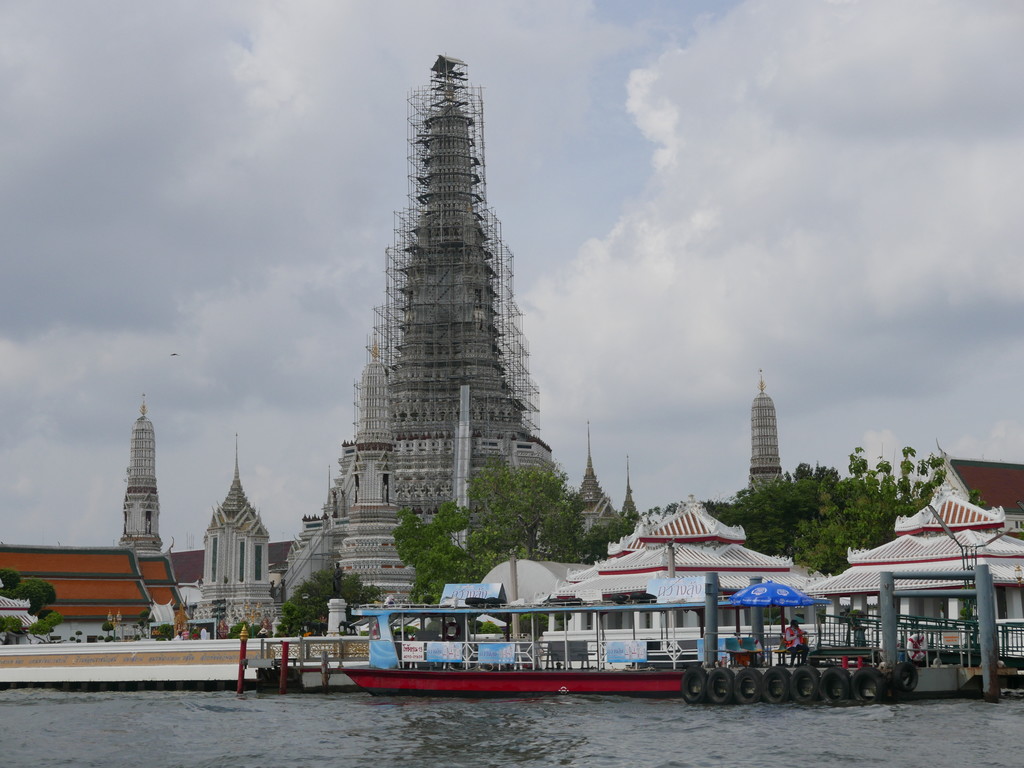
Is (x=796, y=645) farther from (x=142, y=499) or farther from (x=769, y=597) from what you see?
(x=142, y=499)

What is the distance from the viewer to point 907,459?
5684 cm

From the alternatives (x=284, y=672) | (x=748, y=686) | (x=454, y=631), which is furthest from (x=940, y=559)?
(x=284, y=672)

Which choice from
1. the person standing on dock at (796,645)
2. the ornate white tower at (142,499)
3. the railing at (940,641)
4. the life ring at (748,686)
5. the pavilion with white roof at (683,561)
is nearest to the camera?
the life ring at (748,686)

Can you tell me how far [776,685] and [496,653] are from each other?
28.8ft

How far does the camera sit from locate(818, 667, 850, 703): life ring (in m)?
32.1

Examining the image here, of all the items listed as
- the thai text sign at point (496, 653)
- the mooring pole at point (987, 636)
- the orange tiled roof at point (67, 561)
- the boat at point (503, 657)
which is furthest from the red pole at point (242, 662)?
the orange tiled roof at point (67, 561)

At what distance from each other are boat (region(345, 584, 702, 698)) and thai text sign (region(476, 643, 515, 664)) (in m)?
0.03

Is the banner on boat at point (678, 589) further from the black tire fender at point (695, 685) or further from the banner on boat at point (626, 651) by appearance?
the black tire fender at point (695, 685)

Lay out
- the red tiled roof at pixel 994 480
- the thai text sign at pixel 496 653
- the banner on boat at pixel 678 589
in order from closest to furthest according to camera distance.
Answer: the thai text sign at pixel 496 653 → the banner on boat at pixel 678 589 → the red tiled roof at pixel 994 480

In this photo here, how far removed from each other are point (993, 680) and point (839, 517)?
1096 inches

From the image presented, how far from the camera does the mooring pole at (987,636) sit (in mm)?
32688

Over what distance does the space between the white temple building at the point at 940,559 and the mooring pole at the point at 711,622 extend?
1050 cm

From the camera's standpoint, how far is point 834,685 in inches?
1267

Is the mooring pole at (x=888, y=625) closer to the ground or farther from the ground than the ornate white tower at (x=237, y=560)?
closer to the ground
